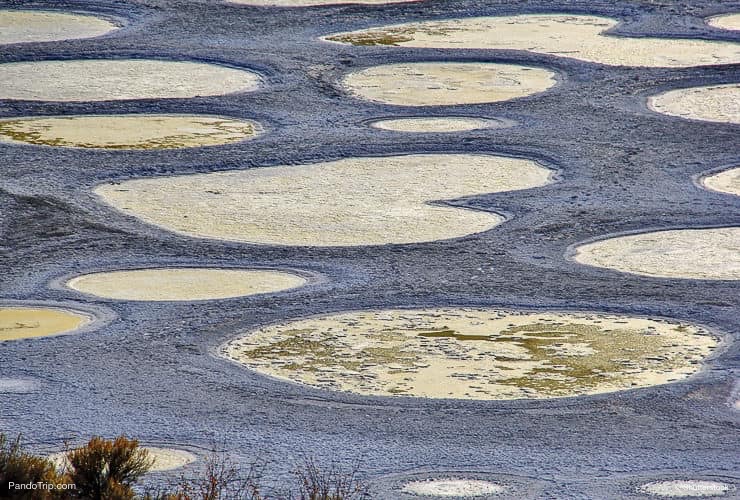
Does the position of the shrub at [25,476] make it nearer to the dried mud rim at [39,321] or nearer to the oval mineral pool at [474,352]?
the oval mineral pool at [474,352]

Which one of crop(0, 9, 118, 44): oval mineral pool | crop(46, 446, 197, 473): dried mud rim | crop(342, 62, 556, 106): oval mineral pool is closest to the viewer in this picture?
crop(46, 446, 197, 473): dried mud rim

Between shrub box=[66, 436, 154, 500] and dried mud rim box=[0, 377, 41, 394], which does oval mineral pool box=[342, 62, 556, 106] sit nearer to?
dried mud rim box=[0, 377, 41, 394]

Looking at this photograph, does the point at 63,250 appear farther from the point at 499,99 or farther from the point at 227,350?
the point at 499,99

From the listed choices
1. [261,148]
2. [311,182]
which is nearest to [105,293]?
[311,182]

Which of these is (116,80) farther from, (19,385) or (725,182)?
(19,385)

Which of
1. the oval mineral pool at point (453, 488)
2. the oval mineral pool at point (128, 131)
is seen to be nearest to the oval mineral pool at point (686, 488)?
the oval mineral pool at point (453, 488)

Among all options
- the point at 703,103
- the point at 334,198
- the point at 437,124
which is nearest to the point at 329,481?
the point at 334,198

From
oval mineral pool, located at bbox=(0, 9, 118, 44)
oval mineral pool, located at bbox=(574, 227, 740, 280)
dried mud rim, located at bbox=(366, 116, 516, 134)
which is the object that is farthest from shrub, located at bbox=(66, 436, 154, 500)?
oval mineral pool, located at bbox=(0, 9, 118, 44)
